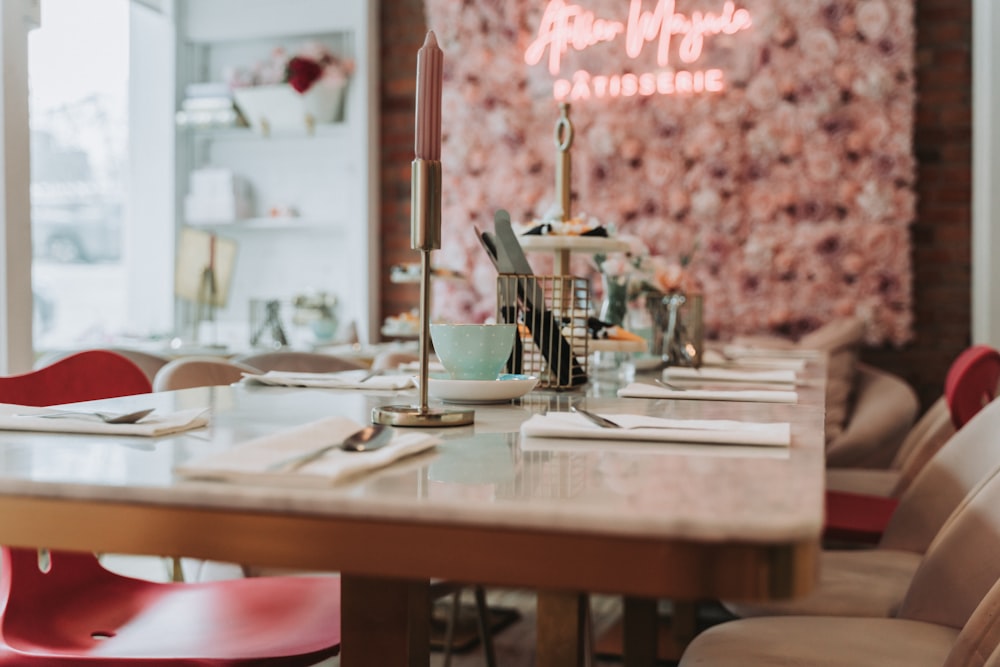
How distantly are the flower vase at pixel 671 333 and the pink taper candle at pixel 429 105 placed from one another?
1.15m

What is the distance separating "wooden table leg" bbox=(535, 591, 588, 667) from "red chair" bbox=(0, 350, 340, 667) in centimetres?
35

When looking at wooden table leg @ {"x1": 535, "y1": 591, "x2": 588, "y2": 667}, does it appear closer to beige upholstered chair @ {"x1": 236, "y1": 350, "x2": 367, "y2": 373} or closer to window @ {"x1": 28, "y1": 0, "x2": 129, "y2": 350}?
beige upholstered chair @ {"x1": 236, "y1": 350, "x2": 367, "y2": 373}

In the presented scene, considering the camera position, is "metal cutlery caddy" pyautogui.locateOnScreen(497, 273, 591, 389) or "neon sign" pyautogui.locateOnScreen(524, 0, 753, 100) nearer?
"metal cutlery caddy" pyautogui.locateOnScreen(497, 273, 591, 389)

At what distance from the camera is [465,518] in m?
0.58

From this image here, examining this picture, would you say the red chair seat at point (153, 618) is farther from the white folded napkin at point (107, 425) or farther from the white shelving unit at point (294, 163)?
the white shelving unit at point (294, 163)

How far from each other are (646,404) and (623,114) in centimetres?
372

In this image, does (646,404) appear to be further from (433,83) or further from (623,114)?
(623,114)

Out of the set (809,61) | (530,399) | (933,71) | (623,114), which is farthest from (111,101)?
(530,399)

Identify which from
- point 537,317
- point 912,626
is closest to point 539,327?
point 537,317

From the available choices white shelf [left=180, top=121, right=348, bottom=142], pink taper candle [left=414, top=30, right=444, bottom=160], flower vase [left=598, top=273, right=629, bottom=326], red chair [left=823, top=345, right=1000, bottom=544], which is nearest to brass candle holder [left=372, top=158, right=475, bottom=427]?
pink taper candle [left=414, top=30, right=444, bottom=160]

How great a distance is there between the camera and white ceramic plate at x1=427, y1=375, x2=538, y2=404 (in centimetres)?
122

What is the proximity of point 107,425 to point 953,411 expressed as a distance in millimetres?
1740

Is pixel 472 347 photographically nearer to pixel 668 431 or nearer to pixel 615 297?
pixel 668 431

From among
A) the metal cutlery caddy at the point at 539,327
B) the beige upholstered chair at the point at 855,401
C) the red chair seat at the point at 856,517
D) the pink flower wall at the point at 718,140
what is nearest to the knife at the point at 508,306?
the metal cutlery caddy at the point at 539,327
